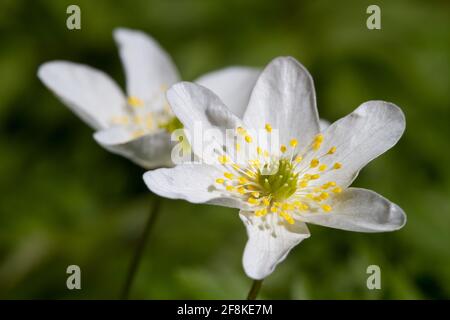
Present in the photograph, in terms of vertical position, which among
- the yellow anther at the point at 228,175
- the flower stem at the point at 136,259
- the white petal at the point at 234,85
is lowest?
the flower stem at the point at 136,259

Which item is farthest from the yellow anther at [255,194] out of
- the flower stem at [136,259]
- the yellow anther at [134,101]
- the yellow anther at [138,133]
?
the yellow anther at [134,101]

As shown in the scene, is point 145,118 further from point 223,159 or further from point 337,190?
point 337,190

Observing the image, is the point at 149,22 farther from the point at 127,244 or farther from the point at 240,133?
the point at 240,133

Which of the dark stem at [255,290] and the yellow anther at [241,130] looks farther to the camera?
the yellow anther at [241,130]

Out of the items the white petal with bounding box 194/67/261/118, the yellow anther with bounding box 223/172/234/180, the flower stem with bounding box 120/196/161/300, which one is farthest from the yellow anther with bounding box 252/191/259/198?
the white petal with bounding box 194/67/261/118

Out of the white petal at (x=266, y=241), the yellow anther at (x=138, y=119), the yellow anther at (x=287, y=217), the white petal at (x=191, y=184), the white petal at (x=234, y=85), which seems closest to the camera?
the white petal at (x=266, y=241)

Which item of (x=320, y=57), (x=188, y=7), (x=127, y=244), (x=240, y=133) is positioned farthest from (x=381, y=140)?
(x=188, y=7)

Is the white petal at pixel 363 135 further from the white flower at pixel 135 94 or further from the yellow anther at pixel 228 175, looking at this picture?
the white flower at pixel 135 94

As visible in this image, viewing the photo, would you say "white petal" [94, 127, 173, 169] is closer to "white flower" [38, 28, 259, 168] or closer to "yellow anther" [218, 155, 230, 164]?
"white flower" [38, 28, 259, 168]
